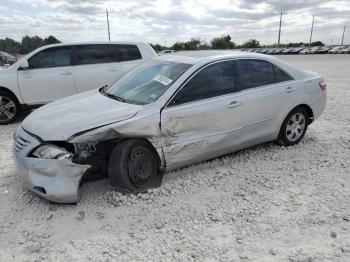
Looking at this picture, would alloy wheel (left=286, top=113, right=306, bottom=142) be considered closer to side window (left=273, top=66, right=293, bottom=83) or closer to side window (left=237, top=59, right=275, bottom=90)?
side window (left=273, top=66, right=293, bottom=83)

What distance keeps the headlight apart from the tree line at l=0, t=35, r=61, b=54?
24.1 meters

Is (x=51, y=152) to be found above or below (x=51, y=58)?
below

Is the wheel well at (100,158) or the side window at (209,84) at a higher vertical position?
the side window at (209,84)

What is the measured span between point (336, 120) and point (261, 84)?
10.1ft

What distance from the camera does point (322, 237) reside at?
321 centimetres

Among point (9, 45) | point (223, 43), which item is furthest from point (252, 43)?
point (9, 45)

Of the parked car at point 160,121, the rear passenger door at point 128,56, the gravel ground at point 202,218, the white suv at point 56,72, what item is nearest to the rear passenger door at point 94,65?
the white suv at point 56,72

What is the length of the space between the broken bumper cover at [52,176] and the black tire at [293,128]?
10.2 ft

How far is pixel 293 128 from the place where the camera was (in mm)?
5477

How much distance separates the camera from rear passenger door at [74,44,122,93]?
26.0 ft

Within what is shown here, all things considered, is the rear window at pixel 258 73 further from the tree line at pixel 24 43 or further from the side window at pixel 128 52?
the tree line at pixel 24 43

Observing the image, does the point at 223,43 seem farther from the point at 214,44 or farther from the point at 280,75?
the point at 280,75

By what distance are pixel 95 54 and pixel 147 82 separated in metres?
4.03

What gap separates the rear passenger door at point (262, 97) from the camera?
4.77m
